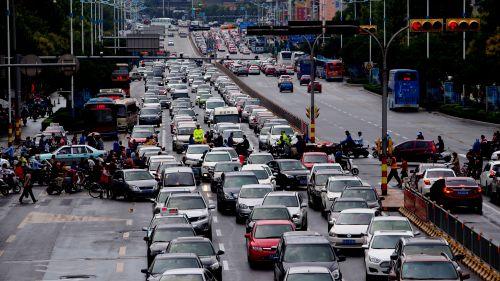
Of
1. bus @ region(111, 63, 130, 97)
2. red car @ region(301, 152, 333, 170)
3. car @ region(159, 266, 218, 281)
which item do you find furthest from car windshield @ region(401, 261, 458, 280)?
bus @ region(111, 63, 130, 97)

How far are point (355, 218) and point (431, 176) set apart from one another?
48.1ft

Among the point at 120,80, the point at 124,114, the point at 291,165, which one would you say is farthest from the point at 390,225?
the point at 120,80

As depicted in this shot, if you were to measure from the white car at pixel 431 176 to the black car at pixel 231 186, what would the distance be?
7.25 metres

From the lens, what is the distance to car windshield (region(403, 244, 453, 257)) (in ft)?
105

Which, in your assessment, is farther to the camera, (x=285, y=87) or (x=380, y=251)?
(x=285, y=87)

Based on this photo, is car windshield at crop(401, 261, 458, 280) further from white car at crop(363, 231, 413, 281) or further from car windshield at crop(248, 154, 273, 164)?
car windshield at crop(248, 154, 273, 164)

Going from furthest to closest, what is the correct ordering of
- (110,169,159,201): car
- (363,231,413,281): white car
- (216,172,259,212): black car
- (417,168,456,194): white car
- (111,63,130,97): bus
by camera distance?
(111,63,130,97): bus → (110,169,159,201): car → (417,168,456,194): white car → (216,172,259,212): black car → (363,231,413,281): white car

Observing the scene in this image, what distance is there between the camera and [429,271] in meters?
29.5

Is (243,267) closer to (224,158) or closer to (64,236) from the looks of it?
(64,236)

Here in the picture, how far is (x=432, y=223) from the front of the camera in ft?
146

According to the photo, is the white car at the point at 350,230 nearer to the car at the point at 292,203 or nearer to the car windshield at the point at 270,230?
the car windshield at the point at 270,230

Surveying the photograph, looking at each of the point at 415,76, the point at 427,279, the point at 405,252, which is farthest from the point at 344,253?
the point at 415,76

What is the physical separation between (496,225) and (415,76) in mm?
62152

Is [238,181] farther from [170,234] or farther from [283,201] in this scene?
[170,234]
